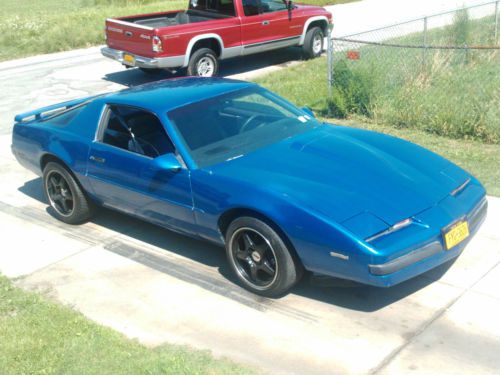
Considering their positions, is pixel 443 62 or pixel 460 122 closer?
pixel 460 122

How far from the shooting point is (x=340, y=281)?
506cm

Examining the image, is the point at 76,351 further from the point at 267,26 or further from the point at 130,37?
the point at 267,26

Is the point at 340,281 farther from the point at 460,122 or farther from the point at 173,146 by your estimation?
the point at 460,122

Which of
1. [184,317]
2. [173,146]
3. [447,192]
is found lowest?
[184,317]

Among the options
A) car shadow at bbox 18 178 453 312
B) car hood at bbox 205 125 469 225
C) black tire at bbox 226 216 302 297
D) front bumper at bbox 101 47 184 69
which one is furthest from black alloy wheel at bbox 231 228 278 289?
front bumper at bbox 101 47 184 69

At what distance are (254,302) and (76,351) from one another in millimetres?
1358

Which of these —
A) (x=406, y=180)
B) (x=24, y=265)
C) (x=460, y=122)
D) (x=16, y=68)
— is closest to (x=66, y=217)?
(x=24, y=265)

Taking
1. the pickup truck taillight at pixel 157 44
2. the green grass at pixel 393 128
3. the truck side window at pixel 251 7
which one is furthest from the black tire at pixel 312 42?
the pickup truck taillight at pixel 157 44

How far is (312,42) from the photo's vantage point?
1473 cm

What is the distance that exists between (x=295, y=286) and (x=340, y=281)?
18.6 inches

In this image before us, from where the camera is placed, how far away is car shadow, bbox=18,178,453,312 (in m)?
5.12

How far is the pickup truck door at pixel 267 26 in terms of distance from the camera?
13562mm

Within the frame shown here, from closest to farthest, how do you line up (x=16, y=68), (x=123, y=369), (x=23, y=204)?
(x=123, y=369) < (x=23, y=204) < (x=16, y=68)

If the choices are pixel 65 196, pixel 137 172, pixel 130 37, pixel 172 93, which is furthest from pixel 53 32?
pixel 137 172
